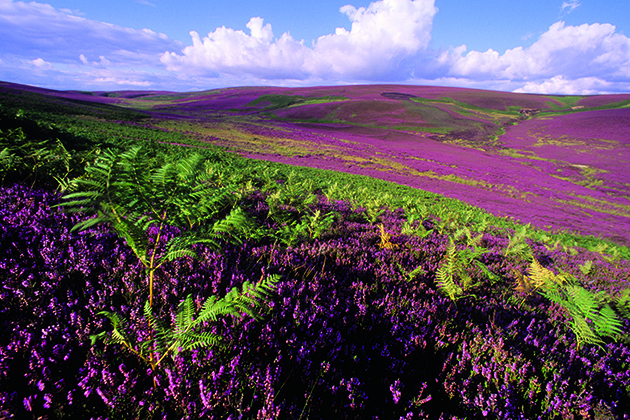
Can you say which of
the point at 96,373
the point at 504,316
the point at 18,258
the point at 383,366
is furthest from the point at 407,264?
the point at 18,258

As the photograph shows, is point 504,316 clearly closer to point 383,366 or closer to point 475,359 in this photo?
point 475,359

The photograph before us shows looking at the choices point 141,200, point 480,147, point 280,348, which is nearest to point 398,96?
point 480,147

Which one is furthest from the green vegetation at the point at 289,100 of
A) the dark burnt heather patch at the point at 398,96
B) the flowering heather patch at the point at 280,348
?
the flowering heather patch at the point at 280,348

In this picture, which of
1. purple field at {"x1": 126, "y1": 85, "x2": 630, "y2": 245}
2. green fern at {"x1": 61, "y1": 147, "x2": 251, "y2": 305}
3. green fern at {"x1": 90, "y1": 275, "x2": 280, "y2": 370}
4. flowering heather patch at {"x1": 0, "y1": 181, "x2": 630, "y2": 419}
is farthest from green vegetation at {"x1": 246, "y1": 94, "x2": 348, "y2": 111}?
green fern at {"x1": 90, "y1": 275, "x2": 280, "y2": 370}

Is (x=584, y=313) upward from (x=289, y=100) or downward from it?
downward

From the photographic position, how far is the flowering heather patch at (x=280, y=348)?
1.29 metres

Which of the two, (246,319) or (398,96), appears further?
(398,96)

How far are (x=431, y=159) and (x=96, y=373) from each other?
30.6m

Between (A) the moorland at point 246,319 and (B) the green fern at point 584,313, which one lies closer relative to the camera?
(A) the moorland at point 246,319

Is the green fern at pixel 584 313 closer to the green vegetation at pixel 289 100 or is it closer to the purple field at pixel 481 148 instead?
the purple field at pixel 481 148

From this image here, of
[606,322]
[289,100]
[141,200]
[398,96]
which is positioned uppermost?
[398,96]

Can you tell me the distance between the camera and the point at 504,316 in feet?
8.95

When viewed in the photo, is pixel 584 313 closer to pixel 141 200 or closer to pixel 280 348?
pixel 280 348

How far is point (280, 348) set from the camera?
1.72 m
